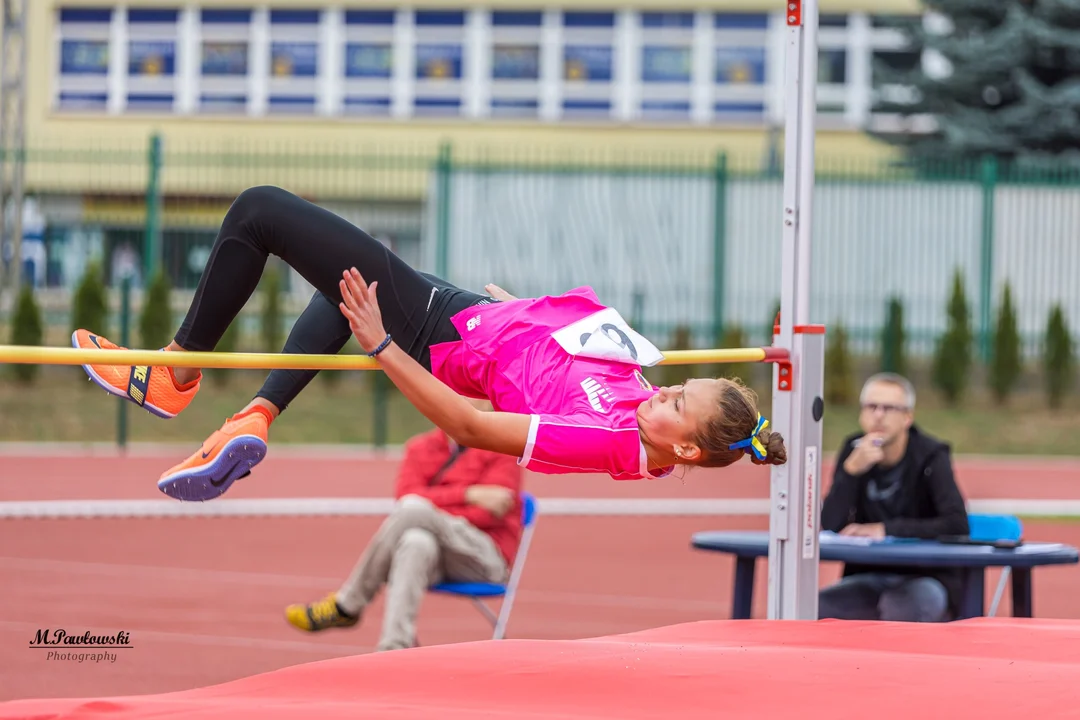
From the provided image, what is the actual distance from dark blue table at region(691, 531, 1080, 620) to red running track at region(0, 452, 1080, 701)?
1531 millimetres

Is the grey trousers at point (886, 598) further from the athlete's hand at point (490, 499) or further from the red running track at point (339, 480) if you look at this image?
the red running track at point (339, 480)

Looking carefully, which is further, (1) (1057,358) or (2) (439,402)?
(1) (1057,358)

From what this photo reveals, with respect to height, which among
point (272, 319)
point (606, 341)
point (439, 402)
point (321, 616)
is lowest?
point (321, 616)

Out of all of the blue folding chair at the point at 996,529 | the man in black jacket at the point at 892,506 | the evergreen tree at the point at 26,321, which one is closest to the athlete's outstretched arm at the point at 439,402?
the man in black jacket at the point at 892,506

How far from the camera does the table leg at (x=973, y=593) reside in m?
5.16

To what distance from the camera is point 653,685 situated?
10.7 ft

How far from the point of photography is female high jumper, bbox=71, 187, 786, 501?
12.3ft

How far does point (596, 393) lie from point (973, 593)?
1948mm

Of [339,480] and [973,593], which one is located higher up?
[973,593]

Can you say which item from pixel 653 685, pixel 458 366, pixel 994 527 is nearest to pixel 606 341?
pixel 458 366

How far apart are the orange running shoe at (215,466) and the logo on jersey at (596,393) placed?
80 cm

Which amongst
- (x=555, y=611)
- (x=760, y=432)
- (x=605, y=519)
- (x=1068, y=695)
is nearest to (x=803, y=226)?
(x=760, y=432)

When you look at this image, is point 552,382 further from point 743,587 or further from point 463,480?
point 463,480

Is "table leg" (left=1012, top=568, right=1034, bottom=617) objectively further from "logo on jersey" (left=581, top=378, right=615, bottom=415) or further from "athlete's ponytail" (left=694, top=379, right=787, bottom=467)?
"logo on jersey" (left=581, top=378, right=615, bottom=415)
